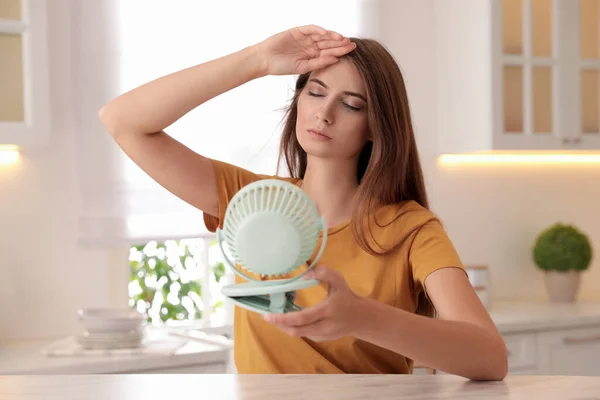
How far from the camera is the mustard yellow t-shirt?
5.08 feet

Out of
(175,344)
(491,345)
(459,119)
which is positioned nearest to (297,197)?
(491,345)

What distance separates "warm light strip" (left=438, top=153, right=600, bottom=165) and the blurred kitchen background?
0.04ft

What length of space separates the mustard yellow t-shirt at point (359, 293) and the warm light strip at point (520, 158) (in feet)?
6.99

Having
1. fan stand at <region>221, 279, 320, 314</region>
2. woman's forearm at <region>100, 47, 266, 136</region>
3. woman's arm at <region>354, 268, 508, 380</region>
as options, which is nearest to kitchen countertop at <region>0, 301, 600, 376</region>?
woman's forearm at <region>100, 47, 266, 136</region>

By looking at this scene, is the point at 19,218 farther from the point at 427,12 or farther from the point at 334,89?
the point at 427,12

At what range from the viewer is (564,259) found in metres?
3.63

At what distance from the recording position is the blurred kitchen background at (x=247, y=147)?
2740 mm

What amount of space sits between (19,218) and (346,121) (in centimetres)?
168

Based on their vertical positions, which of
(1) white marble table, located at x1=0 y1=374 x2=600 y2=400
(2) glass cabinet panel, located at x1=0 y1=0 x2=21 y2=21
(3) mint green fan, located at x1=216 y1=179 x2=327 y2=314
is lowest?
(1) white marble table, located at x1=0 y1=374 x2=600 y2=400

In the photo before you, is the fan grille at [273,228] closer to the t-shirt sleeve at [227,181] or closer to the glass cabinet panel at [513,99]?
the t-shirt sleeve at [227,181]

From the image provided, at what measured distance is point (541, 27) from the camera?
354 cm

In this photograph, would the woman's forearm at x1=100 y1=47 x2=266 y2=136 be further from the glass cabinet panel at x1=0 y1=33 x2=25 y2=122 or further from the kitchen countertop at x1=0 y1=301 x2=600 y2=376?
the glass cabinet panel at x1=0 y1=33 x2=25 y2=122

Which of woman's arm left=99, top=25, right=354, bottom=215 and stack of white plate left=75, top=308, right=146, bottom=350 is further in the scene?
stack of white plate left=75, top=308, right=146, bottom=350

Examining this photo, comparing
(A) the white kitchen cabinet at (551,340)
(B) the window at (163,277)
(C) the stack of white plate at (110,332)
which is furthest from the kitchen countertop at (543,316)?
(B) the window at (163,277)
